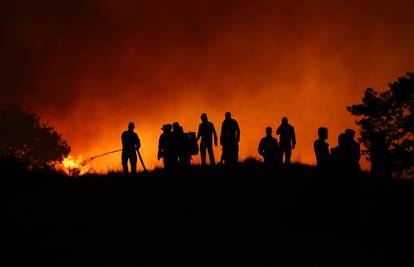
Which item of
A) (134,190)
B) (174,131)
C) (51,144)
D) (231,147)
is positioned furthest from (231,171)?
(51,144)

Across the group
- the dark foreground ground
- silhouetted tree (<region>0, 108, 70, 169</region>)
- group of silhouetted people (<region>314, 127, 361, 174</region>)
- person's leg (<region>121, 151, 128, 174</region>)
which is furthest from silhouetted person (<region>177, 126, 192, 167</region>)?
silhouetted tree (<region>0, 108, 70, 169</region>)

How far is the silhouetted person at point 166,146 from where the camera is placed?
2127cm

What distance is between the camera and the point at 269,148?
824 inches

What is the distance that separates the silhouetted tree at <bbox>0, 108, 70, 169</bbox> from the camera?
8281 cm

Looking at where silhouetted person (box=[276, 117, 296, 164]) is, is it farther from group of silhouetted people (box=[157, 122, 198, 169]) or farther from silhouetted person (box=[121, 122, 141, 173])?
silhouetted person (box=[121, 122, 141, 173])

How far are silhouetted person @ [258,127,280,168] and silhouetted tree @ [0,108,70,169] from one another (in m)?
66.9

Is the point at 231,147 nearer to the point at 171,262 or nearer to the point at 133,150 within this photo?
the point at 133,150

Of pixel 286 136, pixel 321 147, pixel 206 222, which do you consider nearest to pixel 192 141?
pixel 286 136

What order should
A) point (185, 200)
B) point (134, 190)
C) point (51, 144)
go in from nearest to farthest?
point (185, 200), point (134, 190), point (51, 144)

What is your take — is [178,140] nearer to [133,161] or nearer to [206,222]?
[133,161]

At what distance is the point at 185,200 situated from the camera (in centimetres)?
1648

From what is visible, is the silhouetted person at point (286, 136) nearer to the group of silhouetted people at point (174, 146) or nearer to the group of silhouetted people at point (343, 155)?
the group of silhouetted people at point (174, 146)

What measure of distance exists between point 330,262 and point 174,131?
11158mm

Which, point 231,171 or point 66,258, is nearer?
point 66,258
